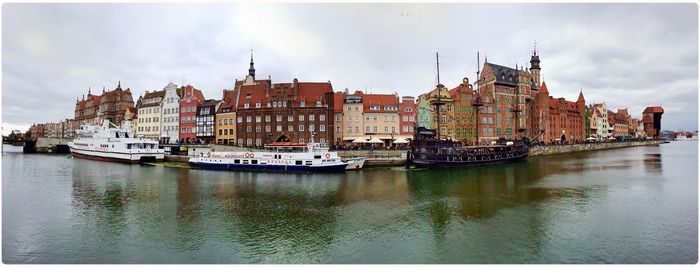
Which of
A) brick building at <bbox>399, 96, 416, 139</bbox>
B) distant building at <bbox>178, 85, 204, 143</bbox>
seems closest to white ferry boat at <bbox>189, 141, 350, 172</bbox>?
brick building at <bbox>399, 96, 416, 139</bbox>

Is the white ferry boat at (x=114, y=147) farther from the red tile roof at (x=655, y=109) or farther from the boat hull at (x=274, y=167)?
the red tile roof at (x=655, y=109)

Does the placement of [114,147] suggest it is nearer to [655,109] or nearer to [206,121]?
[206,121]

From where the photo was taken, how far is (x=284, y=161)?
45.1m

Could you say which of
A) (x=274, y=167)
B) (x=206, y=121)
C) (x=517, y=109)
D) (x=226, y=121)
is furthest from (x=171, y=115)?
(x=517, y=109)

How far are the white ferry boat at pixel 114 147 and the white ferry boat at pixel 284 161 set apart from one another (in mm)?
15858

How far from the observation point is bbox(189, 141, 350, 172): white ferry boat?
146ft

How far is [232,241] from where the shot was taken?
59.0 ft

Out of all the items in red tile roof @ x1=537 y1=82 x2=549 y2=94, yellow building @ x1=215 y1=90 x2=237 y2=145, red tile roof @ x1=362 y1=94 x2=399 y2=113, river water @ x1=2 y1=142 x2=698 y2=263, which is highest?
red tile roof @ x1=537 y1=82 x2=549 y2=94

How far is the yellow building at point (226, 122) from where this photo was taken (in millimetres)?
72625

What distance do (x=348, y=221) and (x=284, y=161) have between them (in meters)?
25.2

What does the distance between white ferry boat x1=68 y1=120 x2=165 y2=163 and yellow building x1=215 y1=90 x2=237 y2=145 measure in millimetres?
14416

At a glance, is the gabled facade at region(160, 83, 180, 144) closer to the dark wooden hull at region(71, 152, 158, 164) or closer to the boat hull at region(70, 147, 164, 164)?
the dark wooden hull at region(71, 152, 158, 164)

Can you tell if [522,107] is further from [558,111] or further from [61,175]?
[61,175]

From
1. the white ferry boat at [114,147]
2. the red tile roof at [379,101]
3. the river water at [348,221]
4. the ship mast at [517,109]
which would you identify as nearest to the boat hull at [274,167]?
the river water at [348,221]
